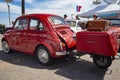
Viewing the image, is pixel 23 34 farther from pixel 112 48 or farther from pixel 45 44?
pixel 112 48

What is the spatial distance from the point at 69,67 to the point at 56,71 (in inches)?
25.6

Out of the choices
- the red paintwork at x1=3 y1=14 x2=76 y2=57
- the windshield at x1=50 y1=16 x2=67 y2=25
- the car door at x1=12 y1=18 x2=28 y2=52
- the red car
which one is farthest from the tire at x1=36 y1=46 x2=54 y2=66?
the windshield at x1=50 y1=16 x2=67 y2=25

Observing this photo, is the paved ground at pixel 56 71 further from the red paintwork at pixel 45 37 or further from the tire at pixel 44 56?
the red paintwork at pixel 45 37

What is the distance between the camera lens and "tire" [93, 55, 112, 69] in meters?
6.10

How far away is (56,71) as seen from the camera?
594 cm

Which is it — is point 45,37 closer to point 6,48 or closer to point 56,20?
point 56,20

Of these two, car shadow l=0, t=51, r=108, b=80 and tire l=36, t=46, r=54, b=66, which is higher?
tire l=36, t=46, r=54, b=66

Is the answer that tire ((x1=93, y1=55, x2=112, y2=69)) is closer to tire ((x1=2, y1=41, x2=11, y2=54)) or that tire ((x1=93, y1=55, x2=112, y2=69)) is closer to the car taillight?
the car taillight

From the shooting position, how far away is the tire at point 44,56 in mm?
6344

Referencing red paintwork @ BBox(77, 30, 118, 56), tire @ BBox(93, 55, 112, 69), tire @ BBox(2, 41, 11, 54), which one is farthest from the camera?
tire @ BBox(2, 41, 11, 54)

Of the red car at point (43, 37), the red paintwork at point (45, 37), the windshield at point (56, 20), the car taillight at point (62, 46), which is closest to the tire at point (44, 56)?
the red car at point (43, 37)

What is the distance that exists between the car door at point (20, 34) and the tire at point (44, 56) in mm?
888

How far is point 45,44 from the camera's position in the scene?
633cm

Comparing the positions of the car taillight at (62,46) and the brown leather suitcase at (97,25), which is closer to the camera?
the brown leather suitcase at (97,25)
